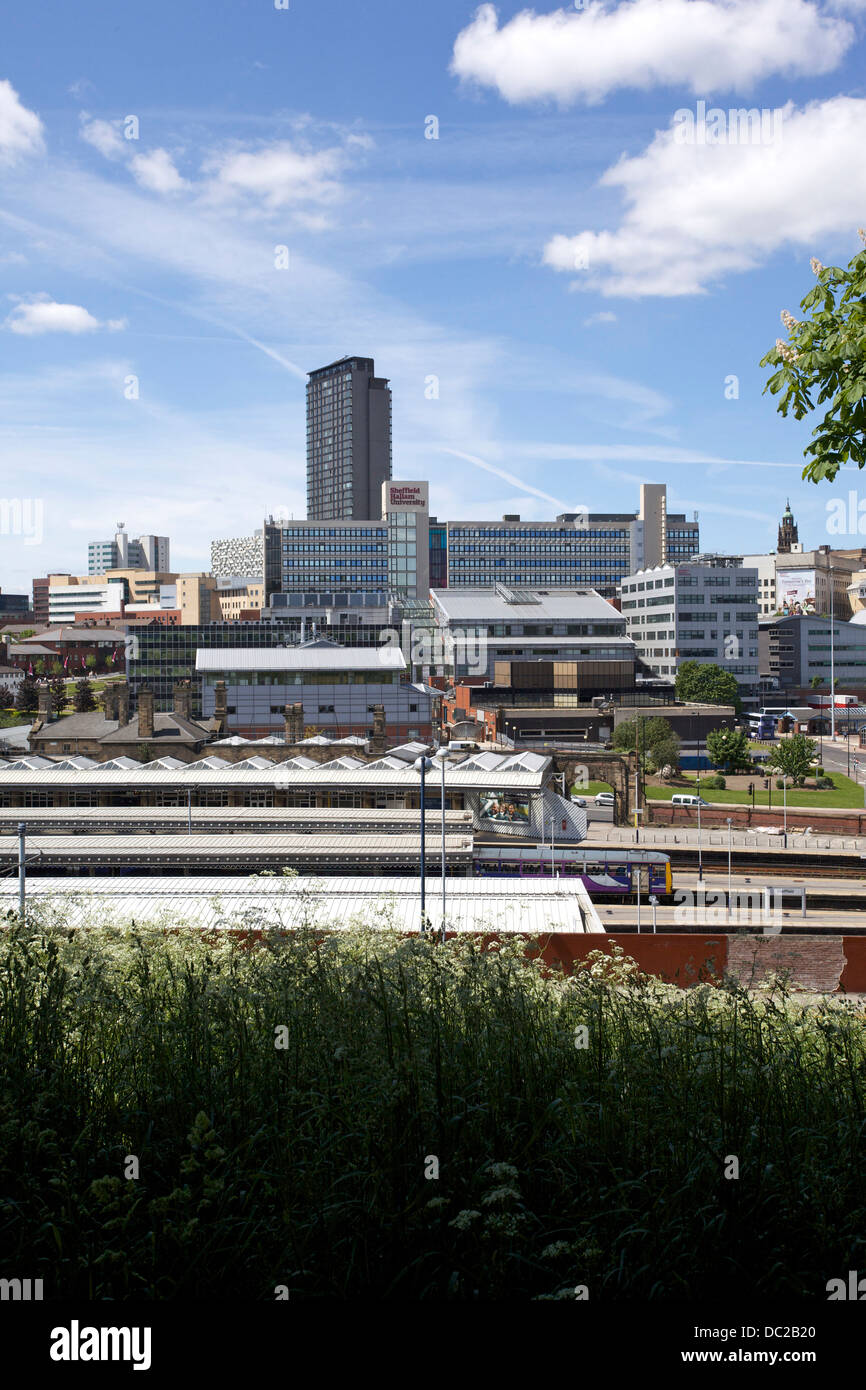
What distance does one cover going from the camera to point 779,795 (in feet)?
187

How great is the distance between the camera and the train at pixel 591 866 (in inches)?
1313

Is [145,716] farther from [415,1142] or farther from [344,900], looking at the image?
[415,1142]

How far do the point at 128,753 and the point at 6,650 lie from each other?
97.5 meters

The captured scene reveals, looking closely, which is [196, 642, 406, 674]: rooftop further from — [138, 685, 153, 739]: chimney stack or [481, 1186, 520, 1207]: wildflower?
[481, 1186, 520, 1207]: wildflower

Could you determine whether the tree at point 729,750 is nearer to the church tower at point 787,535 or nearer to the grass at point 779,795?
the grass at point 779,795

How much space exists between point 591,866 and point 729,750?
31564mm

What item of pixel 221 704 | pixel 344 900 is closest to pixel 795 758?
pixel 221 704

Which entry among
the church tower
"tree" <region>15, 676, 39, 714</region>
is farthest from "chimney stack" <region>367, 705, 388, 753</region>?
the church tower

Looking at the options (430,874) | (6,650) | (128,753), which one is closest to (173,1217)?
(430,874)

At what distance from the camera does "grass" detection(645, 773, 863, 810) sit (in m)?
54.1

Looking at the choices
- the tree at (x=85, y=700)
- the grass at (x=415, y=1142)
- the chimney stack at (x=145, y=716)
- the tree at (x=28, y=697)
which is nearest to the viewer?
the grass at (x=415, y=1142)

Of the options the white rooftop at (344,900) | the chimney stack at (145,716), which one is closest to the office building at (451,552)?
the chimney stack at (145,716)

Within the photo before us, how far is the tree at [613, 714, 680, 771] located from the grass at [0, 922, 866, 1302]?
5576 centimetres

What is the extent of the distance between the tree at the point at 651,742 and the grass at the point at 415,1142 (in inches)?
2195
